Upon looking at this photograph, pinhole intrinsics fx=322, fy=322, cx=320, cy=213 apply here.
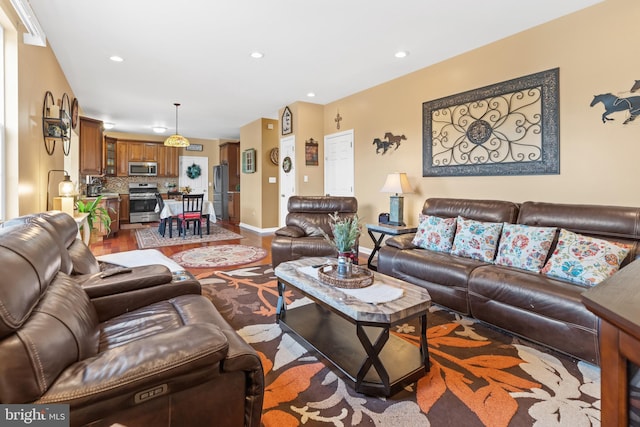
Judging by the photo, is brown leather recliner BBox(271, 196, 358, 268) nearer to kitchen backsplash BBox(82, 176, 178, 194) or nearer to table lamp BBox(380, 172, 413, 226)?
table lamp BBox(380, 172, 413, 226)

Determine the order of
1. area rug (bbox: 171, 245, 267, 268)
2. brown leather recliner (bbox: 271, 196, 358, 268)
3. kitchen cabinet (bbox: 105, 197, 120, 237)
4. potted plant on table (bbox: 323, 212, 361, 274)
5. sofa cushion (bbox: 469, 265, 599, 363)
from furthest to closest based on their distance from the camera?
kitchen cabinet (bbox: 105, 197, 120, 237)
area rug (bbox: 171, 245, 267, 268)
brown leather recliner (bbox: 271, 196, 358, 268)
potted plant on table (bbox: 323, 212, 361, 274)
sofa cushion (bbox: 469, 265, 599, 363)

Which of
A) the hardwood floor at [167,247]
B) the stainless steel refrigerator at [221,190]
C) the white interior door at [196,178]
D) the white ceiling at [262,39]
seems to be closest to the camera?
the white ceiling at [262,39]

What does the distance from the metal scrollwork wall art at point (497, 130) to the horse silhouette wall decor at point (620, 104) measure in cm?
34

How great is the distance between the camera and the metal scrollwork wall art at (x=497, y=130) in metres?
3.10

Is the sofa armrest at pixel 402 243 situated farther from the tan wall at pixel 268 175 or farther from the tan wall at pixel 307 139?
the tan wall at pixel 268 175

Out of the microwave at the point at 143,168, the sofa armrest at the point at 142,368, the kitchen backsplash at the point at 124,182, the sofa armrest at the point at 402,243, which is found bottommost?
the sofa armrest at the point at 142,368

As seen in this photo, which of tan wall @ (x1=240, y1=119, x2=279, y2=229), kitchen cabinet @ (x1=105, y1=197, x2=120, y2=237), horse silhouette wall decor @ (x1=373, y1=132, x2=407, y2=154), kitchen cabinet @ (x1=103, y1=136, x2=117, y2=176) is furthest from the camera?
kitchen cabinet @ (x1=103, y1=136, x2=117, y2=176)

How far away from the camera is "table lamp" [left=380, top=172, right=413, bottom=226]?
13.6 ft

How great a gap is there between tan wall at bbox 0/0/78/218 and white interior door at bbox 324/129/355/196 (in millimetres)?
3997

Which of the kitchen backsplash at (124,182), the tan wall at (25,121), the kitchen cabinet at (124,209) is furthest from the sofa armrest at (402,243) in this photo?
the kitchen backsplash at (124,182)

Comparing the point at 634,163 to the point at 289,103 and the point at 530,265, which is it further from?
the point at 289,103

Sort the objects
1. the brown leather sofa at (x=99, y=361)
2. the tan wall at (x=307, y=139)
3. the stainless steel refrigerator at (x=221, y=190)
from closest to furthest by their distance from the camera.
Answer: the brown leather sofa at (x=99, y=361), the tan wall at (x=307, y=139), the stainless steel refrigerator at (x=221, y=190)

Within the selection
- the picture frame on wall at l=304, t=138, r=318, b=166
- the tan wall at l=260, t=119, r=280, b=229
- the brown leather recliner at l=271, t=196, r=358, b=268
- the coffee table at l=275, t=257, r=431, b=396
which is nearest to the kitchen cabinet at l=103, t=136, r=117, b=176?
the tan wall at l=260, t=119, r=280, b=229

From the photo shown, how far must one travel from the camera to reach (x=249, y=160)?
25.2ft
